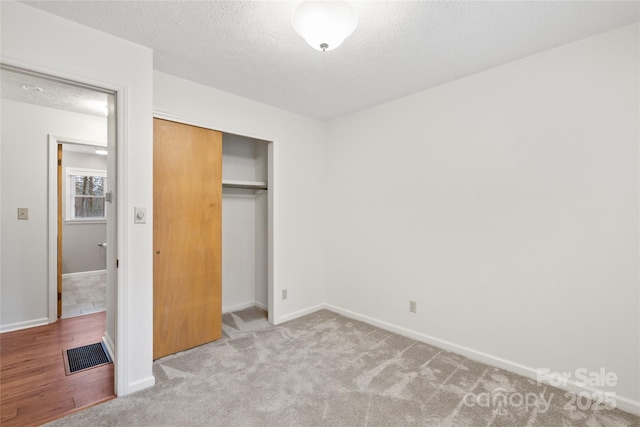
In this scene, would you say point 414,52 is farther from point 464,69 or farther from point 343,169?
point 343,169

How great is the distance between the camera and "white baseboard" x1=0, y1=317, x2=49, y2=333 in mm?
3062

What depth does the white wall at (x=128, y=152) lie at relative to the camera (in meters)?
1.83

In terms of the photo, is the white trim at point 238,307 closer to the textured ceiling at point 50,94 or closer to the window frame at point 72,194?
the textured ceiling at point 50,94

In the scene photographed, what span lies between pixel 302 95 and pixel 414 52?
1209 millimetres

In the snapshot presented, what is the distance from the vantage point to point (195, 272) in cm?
276

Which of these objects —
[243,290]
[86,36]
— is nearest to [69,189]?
[243,290]

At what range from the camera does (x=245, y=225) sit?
3.79 metres

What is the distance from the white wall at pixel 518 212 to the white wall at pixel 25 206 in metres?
3.70

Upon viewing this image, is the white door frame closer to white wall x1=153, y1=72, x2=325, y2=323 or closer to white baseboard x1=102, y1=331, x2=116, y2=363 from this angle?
white baseboard x1=102, y1=331, x2=116, y2=363

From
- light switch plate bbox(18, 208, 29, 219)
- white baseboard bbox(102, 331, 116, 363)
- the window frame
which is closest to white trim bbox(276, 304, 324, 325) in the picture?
white baseboard bbox(102, 331, 116, 363)

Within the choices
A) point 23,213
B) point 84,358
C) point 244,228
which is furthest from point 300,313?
point 23,213

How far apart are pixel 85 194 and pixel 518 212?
283 inches

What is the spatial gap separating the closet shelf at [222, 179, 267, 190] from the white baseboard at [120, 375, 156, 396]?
189 centimetres

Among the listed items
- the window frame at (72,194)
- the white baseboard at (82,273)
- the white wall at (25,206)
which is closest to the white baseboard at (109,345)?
the white wall at (25,206)
